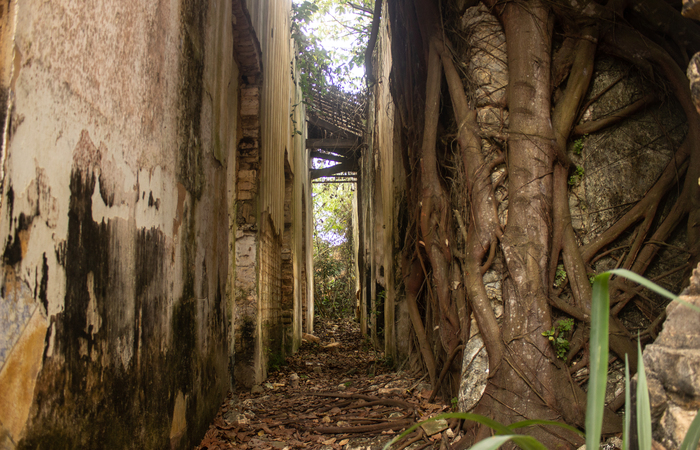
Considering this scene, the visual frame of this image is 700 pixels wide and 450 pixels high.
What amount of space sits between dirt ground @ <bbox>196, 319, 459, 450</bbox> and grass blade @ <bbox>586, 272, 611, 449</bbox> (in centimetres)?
169

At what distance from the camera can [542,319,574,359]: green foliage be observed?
2182 mm

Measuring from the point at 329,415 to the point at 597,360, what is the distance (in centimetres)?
261

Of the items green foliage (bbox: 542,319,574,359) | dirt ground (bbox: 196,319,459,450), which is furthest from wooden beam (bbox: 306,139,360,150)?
green foliage (bbox: 542,319,574,359)

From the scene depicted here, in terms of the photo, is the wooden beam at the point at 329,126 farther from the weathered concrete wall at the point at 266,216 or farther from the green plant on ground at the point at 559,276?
the green plant on ground at the point at 559,276

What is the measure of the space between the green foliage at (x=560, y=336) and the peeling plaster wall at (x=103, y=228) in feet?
5.71

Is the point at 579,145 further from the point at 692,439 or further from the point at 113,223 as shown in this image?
the point at 113,223

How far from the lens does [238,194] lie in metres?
4.48

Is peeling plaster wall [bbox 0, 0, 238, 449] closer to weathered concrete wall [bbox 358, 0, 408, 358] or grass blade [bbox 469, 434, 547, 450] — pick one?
grass blade [bbox 469, 434, 547, 450]

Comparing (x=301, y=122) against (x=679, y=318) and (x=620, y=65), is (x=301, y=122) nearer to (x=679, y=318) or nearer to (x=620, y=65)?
(x=620, y=65)

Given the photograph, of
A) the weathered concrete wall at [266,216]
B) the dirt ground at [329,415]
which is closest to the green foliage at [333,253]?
the weathered concrete wall at [266,216]

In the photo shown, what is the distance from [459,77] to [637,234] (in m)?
1.41

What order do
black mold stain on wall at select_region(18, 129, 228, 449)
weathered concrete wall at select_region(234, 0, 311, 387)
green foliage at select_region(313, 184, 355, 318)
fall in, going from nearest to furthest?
black mold stain on wall at select_region(18, 129, 228, 449)
weathered concrete wall at select_region(234, 0, 311, 387)
green foliage at select_region(313, 184, 355, 318)

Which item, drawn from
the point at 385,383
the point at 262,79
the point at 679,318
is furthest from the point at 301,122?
the point at 679,318

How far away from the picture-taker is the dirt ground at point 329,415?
2527 mm
